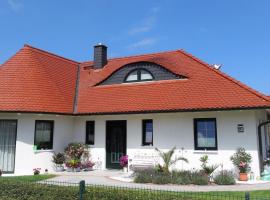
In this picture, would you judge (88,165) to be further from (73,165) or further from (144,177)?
(144,177)

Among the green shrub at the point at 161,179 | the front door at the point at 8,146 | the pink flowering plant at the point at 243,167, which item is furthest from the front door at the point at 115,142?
the pink flowering plant at the point at 243,167

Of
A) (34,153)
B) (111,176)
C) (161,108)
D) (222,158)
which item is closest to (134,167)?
(111,176)

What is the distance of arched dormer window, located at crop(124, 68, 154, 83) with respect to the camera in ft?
63.0

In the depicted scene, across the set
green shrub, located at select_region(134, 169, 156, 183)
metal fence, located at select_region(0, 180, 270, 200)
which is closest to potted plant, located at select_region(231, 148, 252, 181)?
green shrub, located at select_region(134, 169, 156, 183)

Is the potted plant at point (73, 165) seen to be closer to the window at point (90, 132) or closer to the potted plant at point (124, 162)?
the window at point (90, 132)

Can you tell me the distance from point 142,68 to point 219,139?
6630 millimetres

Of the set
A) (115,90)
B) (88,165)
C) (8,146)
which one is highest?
(115,90)

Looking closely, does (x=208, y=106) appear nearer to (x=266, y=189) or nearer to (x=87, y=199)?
(x=266, y=189)

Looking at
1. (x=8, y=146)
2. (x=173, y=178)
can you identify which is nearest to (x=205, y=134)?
(x=173, y=178)

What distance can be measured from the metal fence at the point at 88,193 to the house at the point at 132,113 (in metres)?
6.35

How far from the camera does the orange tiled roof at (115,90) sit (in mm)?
15800

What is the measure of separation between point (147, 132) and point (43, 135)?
234 inches

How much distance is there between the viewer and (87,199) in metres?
8.97

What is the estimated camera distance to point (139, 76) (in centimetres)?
1947
